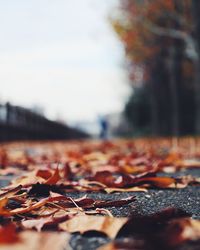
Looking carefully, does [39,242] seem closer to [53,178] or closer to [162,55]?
[53,178]

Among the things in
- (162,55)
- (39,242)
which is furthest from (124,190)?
(162,55)

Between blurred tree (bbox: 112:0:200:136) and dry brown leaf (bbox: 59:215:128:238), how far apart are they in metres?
16.9

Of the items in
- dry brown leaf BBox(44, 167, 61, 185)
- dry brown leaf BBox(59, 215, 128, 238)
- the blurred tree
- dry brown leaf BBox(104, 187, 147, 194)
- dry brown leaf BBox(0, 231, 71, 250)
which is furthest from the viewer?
the blurred tree

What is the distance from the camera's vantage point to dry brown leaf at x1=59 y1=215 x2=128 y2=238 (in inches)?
44.7

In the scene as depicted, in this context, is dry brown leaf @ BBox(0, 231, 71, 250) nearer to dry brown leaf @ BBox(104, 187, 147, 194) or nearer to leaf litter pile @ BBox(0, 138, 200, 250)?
leaf litter pile @ BBox(0, 138, 200, 250)

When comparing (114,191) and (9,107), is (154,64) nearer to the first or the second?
(9,107)

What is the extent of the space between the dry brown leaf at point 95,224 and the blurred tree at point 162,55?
16.9 meters

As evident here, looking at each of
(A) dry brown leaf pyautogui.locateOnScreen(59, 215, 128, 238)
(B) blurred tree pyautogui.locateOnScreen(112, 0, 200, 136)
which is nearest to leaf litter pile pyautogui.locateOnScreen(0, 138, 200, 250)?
(A) dry brown leaf pyautogui.locateOnScreen(59, 215, 128, 238)

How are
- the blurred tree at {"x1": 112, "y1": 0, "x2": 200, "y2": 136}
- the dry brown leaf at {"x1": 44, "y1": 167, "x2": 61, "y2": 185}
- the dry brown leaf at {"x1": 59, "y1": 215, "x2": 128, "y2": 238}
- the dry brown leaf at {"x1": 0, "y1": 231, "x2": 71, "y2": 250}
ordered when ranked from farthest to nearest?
the blurred tree at {"x1": 112, "y1": 0, "x2": 200, "y2": 136} < the dry brown leaf at {"x1": 44, "y1": 167, "x2": 61, "y2": 185} < the dry brown leaf at {"x1": 59, "y1": 215, "x2": 128, "y2": 238} < the dry brown leaf at {"x1": 0, "y1": 231, "x2": 71, "y2": 250}

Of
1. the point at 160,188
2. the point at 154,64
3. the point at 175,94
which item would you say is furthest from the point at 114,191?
the point at 154,64

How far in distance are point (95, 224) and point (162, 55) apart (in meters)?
24.1

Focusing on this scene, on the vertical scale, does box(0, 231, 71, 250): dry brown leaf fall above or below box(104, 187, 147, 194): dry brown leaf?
above

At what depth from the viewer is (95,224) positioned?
3.84 ft

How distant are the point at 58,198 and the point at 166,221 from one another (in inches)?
18.4
